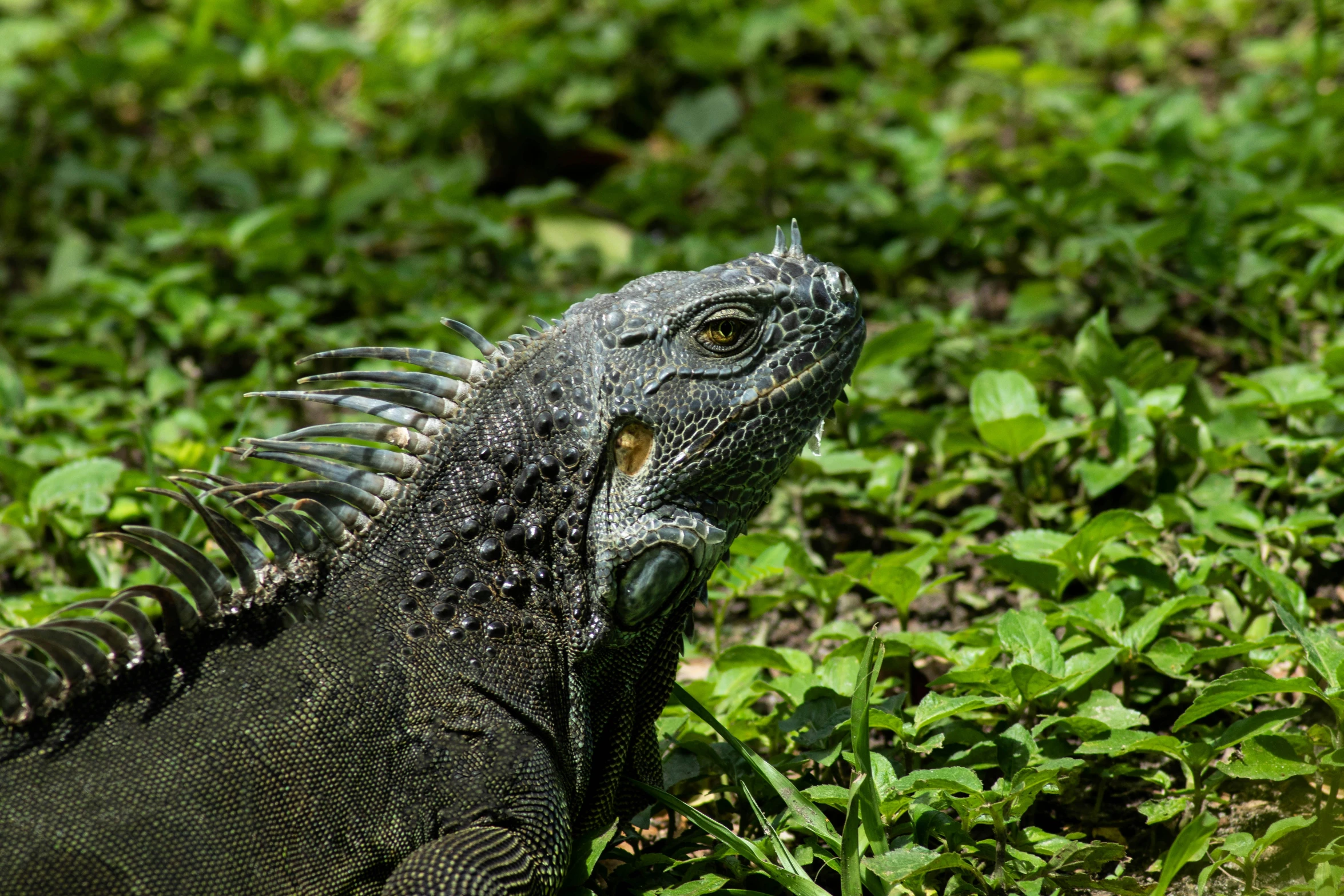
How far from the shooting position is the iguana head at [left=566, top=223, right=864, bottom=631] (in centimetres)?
346

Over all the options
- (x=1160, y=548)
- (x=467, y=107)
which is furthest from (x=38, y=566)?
(x=467, y=107)

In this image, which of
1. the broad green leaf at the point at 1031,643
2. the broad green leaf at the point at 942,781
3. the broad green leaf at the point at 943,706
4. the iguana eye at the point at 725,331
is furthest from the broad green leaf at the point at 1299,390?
the iguana eye at the point at 725,331

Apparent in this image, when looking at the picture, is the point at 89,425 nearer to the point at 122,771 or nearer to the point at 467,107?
the point at 122,771

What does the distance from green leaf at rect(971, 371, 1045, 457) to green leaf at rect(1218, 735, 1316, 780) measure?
69.0 inches

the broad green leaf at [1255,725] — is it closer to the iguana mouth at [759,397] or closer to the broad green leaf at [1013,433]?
the iguana mouth at [759,397]

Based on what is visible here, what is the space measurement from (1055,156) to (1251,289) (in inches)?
80.7

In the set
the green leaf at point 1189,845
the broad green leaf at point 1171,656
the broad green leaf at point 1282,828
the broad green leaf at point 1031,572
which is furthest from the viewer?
the broad green leaf at point 1031,572

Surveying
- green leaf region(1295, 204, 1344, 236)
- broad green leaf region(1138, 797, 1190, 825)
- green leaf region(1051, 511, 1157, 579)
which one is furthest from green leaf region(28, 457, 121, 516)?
green leaf region(1295, 204, 1344, 236)

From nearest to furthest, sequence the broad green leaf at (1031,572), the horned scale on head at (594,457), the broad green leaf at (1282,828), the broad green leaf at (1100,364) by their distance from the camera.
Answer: the broad green leaf at (1282,828) < the horned scale on head at (594,457) < the broad green leaf at (1031,572) < the broad green leaf at (1100,364)

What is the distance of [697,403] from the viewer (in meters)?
3.54

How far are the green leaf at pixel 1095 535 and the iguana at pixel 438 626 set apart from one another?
1.15 m

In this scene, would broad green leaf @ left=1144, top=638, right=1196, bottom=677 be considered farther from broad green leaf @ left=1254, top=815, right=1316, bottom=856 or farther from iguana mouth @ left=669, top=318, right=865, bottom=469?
iguana mouth @ left=669, top=318, right=865, bottom=469

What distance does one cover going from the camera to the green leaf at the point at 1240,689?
3258 millimetres

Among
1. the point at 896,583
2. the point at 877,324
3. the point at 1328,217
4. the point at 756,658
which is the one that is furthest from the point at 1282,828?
the point at 877,324
